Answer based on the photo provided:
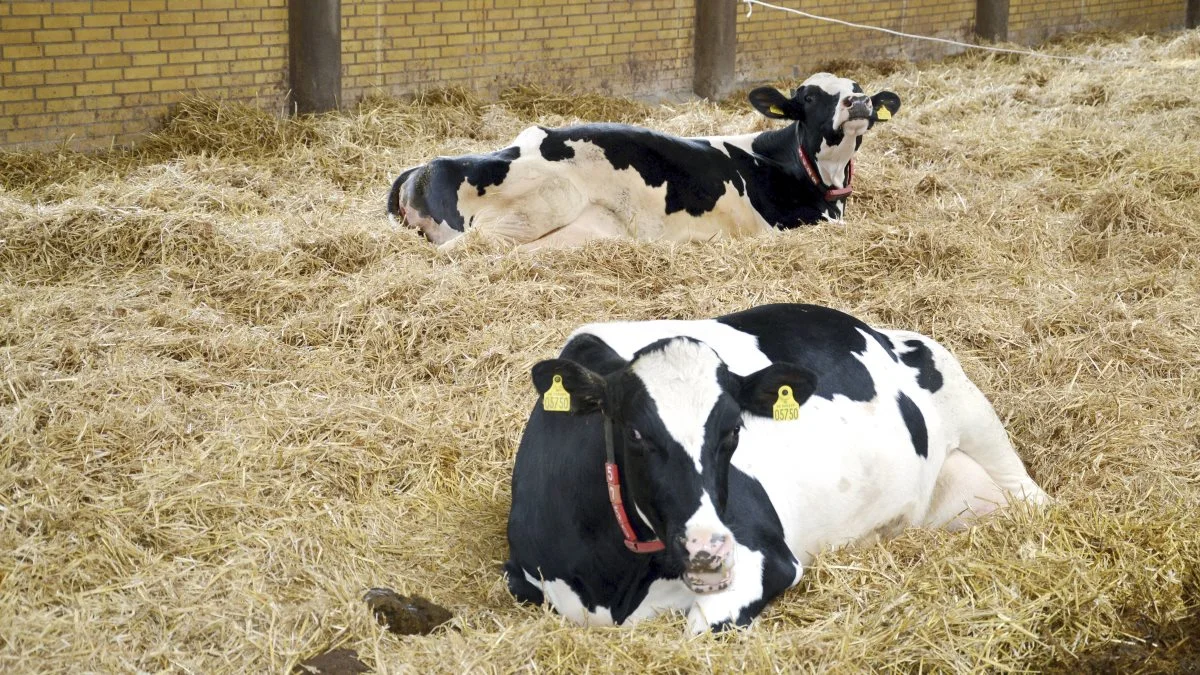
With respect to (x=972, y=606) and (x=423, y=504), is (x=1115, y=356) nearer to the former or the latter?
(x=972, y=606)

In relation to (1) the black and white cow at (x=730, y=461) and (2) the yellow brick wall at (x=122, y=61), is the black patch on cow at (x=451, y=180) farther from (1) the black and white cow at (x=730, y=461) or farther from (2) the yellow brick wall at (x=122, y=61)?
(1) the black and white cow at (x=730, y=461)

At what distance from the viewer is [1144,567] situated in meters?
3.92

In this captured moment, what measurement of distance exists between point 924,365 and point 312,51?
7.12 m

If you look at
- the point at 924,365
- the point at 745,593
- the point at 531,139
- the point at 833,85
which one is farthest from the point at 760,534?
the point at 833,85

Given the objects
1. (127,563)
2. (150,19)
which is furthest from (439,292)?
(150,19)

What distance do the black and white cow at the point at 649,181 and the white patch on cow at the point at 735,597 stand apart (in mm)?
4110

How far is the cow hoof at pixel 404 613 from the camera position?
367cm

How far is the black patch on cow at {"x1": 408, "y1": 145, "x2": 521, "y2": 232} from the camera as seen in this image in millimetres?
7629

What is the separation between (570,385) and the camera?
3.51 metres

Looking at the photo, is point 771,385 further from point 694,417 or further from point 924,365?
point 924,365

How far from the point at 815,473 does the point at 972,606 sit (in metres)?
0.77

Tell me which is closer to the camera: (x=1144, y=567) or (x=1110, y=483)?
(x=1144, y=567)

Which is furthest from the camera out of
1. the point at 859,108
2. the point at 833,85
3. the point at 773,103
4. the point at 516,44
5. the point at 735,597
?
the point at 516,44

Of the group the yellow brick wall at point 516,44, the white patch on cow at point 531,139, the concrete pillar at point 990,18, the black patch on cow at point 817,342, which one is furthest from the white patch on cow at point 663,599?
the concrete pillar at point 990,18
